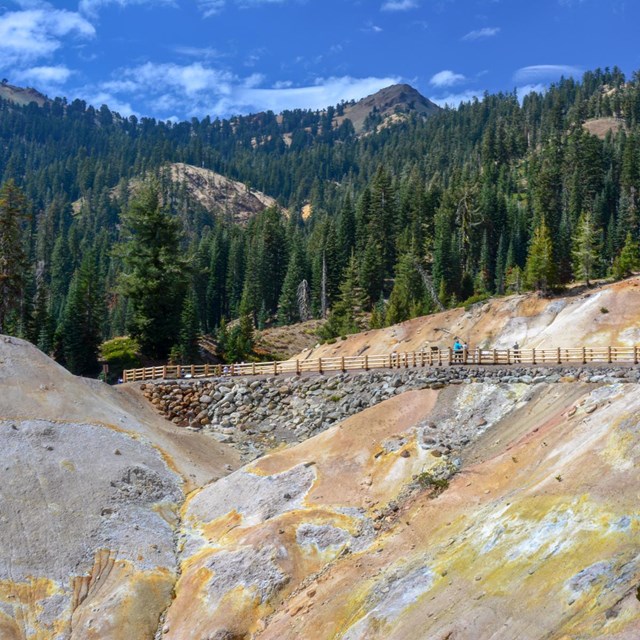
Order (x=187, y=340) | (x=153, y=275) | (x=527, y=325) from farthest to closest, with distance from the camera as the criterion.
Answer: (x=187, y=340)
(x=153, y=275)
(x=527, y=325)

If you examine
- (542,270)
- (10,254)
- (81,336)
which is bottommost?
(81,336)

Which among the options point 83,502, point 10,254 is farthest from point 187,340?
point 83,502

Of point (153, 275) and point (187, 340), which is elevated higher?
point (153, 275)

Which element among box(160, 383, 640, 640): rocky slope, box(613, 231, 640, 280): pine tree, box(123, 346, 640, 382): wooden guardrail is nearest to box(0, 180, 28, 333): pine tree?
box(123, 346, 640, 382): wooden guardrail

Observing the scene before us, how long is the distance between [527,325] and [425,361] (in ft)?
74.7

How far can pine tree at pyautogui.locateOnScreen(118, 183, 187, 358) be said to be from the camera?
198 feet

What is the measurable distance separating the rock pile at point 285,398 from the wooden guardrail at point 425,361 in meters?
1.17

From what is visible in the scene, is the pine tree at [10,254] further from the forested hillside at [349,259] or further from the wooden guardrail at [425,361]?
the wooden guardrail at [425,361]

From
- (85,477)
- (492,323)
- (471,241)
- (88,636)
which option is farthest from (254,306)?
(88,636)

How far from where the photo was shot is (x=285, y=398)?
43.5m

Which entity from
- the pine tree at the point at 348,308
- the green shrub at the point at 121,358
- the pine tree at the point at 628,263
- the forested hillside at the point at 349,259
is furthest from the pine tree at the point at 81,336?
the pine tree at the point at 628,263

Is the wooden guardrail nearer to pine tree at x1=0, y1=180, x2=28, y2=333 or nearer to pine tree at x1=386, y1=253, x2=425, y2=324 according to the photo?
pine tree at x1=0, y1=180, x2=28, y2=333

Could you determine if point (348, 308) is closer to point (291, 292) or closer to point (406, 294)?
point (406, 294)

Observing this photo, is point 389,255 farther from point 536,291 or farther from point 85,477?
point 85,477
